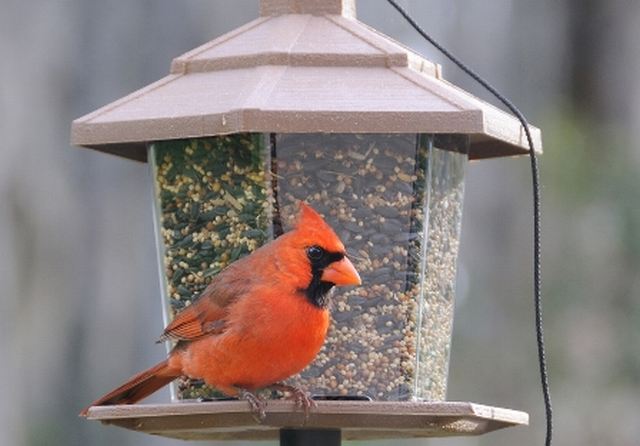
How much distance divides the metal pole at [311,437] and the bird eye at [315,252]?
35 cm

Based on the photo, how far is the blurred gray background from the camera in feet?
24.9

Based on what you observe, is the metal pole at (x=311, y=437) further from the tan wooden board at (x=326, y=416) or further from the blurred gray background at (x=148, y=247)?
the blurred gray background at (x=148, y=247)

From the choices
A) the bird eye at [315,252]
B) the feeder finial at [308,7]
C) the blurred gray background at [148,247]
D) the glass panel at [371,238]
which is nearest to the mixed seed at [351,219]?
the glass panel at [371,238]

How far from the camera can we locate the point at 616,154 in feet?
26.3

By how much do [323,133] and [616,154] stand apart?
4355 mm

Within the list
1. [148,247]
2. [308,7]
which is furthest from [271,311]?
[148,247]

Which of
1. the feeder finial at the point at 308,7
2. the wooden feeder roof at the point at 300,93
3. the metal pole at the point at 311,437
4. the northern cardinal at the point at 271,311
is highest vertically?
the feeder finial at the point at 308,7

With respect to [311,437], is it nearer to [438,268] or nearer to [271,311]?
[271,311]

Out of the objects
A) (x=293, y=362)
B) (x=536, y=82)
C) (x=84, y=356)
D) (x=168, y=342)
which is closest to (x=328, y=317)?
(x=293, y=362)

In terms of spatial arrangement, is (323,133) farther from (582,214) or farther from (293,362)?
(582,214)

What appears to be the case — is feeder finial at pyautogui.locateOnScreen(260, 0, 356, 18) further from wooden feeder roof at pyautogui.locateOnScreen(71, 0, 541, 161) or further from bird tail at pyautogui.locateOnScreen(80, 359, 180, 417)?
bird tail at pyautogui.locateOnScreen(80, 359, 180, 417)

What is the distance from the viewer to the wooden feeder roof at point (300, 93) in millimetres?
3625

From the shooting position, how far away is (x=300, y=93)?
370 cm

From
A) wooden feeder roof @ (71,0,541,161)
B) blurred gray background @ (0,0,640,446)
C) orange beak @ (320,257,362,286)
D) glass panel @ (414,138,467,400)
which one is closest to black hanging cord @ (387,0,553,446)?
wooden feeder roof @ (71,0,541,161)
